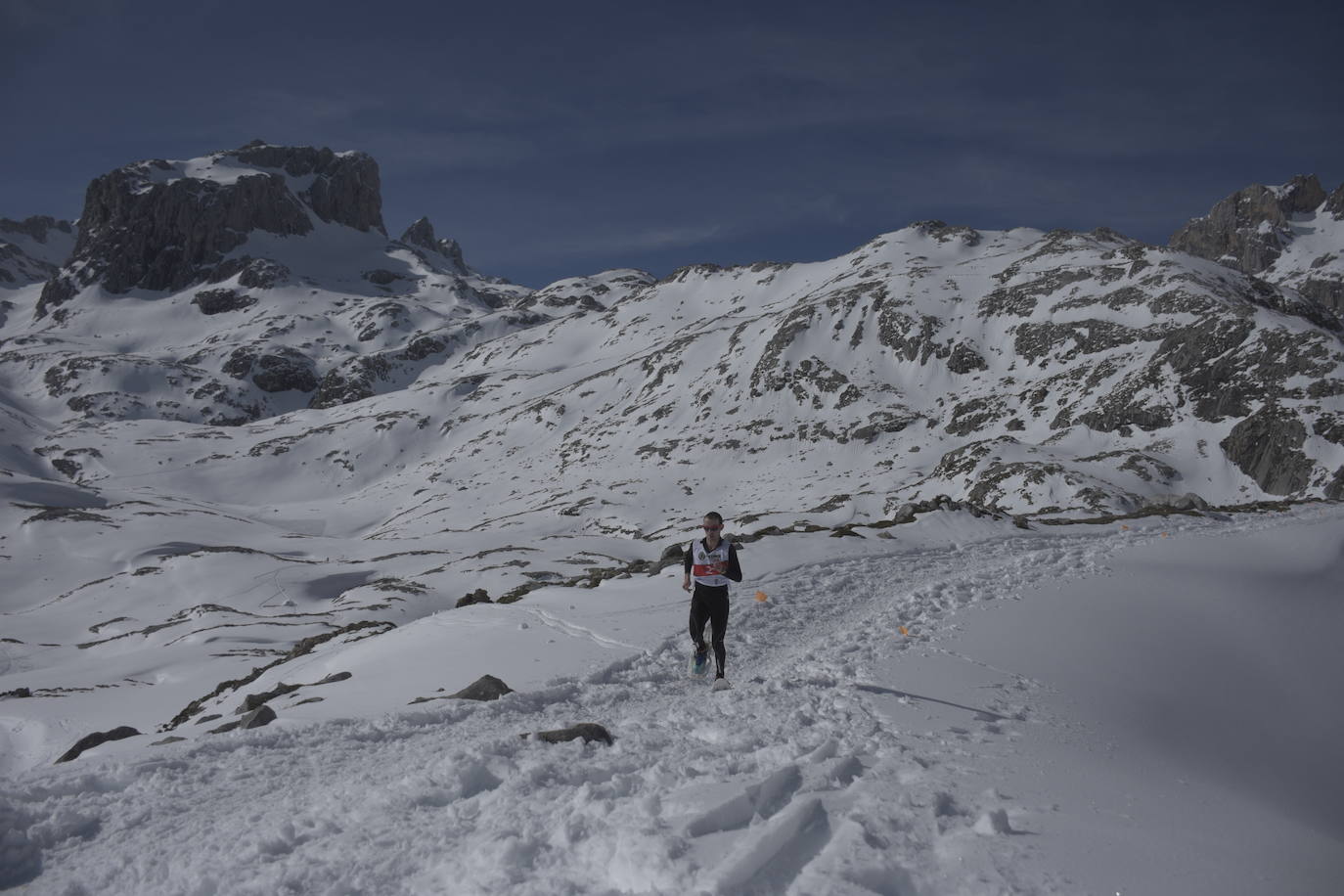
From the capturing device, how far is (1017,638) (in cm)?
1232

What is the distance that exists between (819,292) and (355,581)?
11391cm

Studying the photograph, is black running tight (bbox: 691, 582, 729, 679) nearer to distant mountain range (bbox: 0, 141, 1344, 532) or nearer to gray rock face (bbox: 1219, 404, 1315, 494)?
distant mountain range (bbox: 0, 141, 1344, 532)

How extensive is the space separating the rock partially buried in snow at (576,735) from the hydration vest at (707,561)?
334cm

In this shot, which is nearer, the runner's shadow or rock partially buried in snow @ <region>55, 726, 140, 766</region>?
the runner's shadow

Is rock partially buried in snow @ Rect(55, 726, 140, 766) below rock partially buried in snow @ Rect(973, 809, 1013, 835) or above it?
below

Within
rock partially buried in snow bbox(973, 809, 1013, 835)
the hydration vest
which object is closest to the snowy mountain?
rock partially buried in snow bbox(973, 809, 1013, 835)

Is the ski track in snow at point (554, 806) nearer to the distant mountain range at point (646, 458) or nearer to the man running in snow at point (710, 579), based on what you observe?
the man running in snow at point (710, 579)

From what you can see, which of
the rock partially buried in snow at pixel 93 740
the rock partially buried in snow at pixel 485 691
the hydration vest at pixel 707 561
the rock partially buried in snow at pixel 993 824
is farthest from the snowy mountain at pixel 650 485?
the hydration vest at pixel 707 561

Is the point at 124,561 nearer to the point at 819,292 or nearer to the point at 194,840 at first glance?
the point at 194,840

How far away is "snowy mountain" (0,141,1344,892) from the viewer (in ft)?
42.7

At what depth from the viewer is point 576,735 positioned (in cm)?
737

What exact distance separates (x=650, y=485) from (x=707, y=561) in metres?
79.5

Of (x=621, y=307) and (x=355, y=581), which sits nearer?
(x=355, y=581)

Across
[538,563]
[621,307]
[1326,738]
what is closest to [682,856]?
[1326,738]
